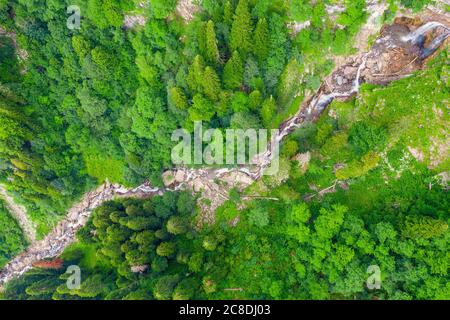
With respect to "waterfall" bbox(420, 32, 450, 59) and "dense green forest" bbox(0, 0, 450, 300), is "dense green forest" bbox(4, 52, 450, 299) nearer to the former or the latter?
"dense green forest" bbox(0, 0, 450, 300)

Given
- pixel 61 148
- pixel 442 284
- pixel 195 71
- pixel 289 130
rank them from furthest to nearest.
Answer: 1. pixel 61 148
2. pixel 289 130
3. pixel 195 71
4. pixel 442 284

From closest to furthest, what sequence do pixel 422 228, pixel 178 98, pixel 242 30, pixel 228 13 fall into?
pixel 422 228, pixel 242 30, pixel 228 13, pixel 178 98

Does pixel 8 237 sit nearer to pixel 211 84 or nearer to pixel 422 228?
pixel 211 84

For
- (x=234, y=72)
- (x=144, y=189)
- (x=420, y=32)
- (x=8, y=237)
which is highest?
(x=420, y=32)

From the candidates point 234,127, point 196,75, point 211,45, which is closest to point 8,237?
point 196,75

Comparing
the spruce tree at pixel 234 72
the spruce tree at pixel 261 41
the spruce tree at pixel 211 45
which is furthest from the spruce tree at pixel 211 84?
the spruce tree at pixel 261 41

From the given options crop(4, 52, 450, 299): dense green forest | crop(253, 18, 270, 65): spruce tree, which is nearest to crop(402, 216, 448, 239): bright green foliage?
crop(4, 52, 450, 299): dense green forest

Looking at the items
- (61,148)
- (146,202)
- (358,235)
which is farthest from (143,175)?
(358,235)

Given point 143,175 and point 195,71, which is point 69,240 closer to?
point 143,175

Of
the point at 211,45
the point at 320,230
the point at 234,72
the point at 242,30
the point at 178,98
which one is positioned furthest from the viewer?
the point at 178,98
